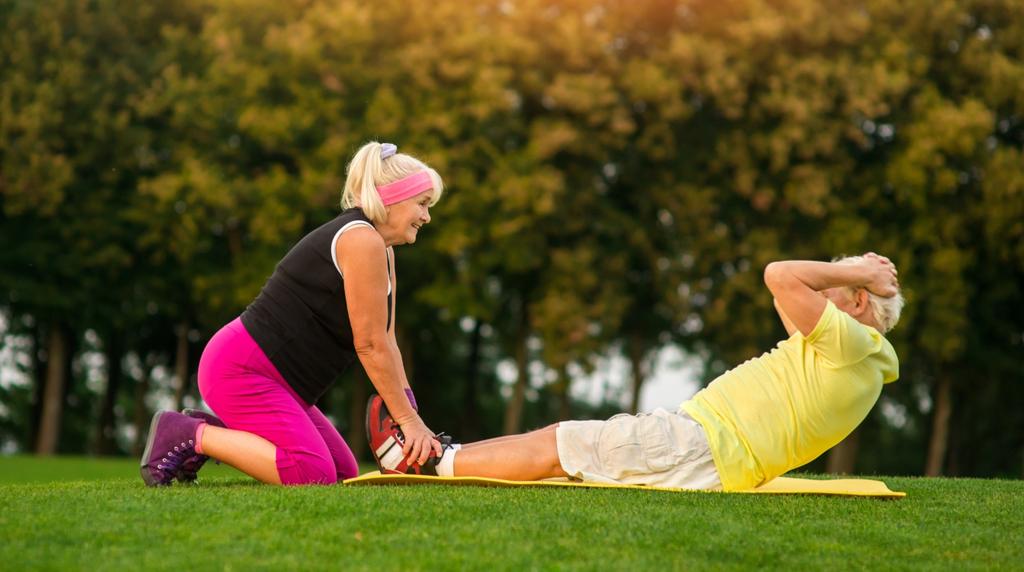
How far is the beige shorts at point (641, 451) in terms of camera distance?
7.23 metres

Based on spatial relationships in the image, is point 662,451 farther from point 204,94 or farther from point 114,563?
point 204,94

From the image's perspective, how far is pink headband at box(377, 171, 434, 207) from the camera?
7.20 m

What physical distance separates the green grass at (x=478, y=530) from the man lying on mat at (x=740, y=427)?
26 cm

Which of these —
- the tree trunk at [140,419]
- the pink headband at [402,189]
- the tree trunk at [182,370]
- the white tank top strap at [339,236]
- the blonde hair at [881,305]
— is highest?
the pink headband at [402,189]

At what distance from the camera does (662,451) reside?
23.7 feet

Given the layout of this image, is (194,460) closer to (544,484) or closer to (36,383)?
(544,484)

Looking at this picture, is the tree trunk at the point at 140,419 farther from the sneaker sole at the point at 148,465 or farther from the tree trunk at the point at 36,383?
the sneaker sole at the point at 148,465

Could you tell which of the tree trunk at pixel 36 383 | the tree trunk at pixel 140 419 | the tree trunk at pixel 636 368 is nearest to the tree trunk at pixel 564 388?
the tree trunk at pixel 636 368

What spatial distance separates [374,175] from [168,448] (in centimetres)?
194

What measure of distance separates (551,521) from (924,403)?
1105 inches

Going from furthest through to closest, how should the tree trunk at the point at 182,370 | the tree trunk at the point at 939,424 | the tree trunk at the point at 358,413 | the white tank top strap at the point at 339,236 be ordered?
the tree trunk at the point at 182,370, the tree trunk at the point at 358,413, the tree trunk at the point at 939,424, the white tank top strap at the point at 339,236

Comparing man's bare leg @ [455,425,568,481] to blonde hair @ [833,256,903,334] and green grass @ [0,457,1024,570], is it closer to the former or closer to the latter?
green grass @ [0,457,1024,570]

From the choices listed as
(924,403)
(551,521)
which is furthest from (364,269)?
(924,403)

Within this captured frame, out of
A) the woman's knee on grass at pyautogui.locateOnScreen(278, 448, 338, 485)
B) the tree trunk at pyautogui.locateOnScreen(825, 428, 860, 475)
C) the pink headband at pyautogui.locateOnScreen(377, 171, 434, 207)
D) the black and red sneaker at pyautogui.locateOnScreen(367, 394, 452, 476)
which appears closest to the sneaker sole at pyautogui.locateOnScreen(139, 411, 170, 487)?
the woman's knee on grass at pyautogui.locateOnScreen(278, 448, 338, 485)
